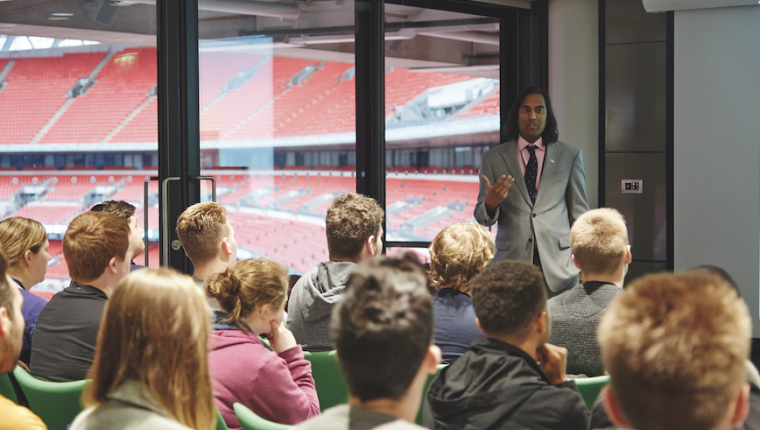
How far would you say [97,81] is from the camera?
13.3 ft

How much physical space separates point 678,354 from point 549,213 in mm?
3075

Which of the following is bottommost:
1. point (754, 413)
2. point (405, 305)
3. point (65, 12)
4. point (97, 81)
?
point (754, 413)

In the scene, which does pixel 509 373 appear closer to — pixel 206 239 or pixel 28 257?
pixel 206 239

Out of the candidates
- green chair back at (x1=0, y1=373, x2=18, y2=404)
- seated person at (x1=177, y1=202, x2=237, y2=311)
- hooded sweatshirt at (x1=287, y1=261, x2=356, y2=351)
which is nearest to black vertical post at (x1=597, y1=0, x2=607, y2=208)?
hooded sweatshirt at (x1=287, y1=261, x2=356, y2=351)

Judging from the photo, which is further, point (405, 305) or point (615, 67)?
point (615, 67)

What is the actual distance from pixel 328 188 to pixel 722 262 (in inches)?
111

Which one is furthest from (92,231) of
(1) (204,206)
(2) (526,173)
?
(2) (526,173)

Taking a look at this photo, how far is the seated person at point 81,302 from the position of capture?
6.97 feet

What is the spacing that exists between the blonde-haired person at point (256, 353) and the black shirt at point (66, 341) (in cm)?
46

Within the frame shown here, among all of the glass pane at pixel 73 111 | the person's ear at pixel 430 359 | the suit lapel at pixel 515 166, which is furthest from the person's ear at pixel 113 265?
the suit lapel at pixel 515 166

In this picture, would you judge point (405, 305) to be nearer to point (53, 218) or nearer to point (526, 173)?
point (526, 173)

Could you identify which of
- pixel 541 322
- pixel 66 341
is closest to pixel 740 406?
pixel 541 322

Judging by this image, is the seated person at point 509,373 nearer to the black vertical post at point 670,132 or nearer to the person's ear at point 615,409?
the person's ear at point 615,409

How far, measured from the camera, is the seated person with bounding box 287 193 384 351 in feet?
7.78
